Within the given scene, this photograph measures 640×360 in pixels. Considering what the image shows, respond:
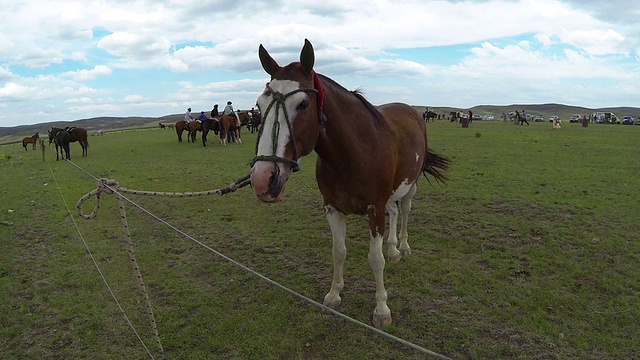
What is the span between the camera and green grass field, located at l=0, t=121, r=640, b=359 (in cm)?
377

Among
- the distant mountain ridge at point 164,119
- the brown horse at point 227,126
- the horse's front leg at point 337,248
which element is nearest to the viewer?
the horse's front leg at point 337,248

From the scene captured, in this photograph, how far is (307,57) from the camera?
2.86m

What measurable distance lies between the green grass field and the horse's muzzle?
5.84 ft

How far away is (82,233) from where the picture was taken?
728 centimetres

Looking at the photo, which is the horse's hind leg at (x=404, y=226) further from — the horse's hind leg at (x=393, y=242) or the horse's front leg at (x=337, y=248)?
the horse's front leg at (x=337, y=248)

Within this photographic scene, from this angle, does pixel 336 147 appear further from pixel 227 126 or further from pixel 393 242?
pixel 227 126

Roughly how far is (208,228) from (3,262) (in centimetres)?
305

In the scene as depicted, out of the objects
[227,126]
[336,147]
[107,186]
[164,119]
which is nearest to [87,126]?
[164,119]

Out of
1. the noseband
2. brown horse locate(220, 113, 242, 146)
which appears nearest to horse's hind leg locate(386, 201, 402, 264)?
the noseband

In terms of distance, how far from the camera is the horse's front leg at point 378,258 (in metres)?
3.87

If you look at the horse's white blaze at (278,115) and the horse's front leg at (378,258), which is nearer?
the horse's white blaze at (278,115)

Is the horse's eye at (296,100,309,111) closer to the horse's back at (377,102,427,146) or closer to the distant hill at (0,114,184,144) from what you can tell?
the horse's back at (377,102,427,146)

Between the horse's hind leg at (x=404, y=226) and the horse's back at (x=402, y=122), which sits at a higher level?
the horse's back at (x=402, y=122)

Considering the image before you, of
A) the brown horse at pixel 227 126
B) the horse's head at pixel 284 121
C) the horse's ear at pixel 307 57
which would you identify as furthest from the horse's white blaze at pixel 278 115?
the brown horse at pixel 227 126
